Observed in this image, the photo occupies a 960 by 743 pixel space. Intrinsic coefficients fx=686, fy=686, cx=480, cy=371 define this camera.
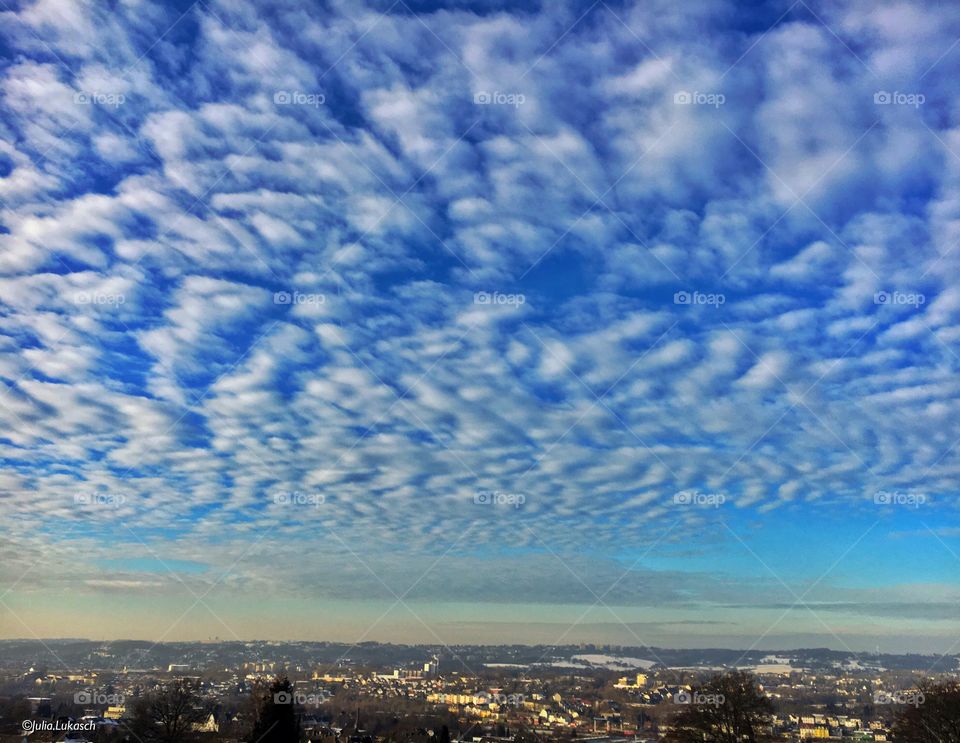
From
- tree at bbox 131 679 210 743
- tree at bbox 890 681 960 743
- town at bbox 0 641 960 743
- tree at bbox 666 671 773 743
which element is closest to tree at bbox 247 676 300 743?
town at bbox 0 641 960 743

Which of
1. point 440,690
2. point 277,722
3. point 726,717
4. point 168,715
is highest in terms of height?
point 277,722

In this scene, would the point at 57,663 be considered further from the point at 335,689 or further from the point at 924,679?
the point at 924,679

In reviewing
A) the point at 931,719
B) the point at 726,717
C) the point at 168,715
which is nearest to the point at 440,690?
the point at 168,715

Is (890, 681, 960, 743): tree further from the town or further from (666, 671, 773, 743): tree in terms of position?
(666, 671, 773, 743): tree

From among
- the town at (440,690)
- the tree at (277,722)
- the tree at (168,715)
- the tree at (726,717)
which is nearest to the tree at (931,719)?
the town at (440,690)

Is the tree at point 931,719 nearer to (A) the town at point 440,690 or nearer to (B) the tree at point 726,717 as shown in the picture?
(A) the town at point 440,690

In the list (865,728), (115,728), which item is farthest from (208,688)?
(865,728)

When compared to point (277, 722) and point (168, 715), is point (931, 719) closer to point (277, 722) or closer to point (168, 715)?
point (277, 722)
